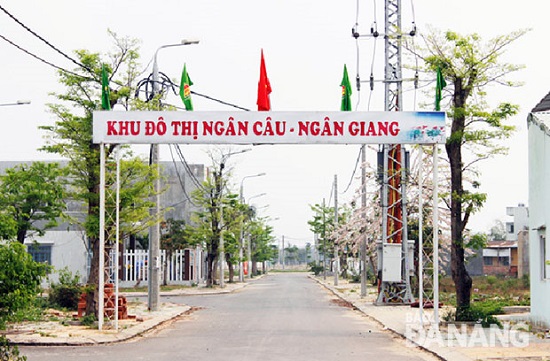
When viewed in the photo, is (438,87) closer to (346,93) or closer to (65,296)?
(346,93)

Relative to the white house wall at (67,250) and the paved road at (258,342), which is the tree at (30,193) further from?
the white house wall at (67,250)

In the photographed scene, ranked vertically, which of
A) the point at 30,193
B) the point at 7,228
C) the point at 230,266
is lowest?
the point at 230,266

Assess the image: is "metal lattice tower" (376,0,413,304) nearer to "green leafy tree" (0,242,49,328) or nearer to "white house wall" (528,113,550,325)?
"white house wall" (528,113,550,325)

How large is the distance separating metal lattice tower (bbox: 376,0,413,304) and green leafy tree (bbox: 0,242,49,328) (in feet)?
59.1

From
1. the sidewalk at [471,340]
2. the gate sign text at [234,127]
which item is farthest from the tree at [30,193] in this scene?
the sidewalk at [471,340]

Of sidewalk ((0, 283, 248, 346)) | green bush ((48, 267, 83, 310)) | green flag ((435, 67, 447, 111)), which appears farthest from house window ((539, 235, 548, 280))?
green bush ((48, 267, 83, 310))

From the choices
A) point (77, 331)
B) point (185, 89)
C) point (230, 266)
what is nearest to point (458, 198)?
point (185, 89)

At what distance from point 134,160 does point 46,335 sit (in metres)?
6.97

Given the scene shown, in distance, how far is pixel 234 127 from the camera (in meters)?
18.7

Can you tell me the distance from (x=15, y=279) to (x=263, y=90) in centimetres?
884
